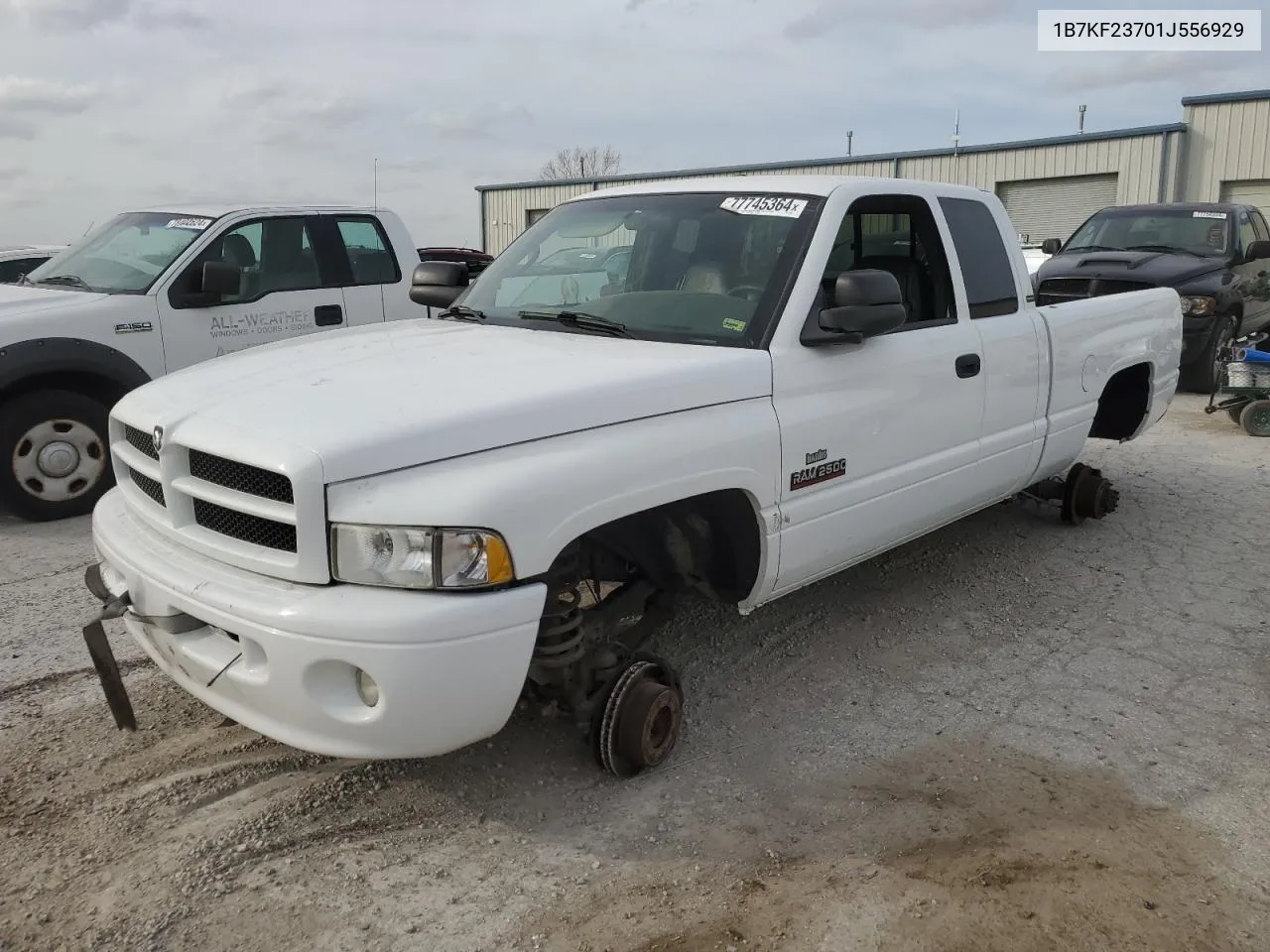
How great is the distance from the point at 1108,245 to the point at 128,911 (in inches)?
463

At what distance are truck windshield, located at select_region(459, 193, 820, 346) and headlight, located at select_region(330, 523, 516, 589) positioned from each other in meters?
1.29

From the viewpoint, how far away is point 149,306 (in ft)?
22.0

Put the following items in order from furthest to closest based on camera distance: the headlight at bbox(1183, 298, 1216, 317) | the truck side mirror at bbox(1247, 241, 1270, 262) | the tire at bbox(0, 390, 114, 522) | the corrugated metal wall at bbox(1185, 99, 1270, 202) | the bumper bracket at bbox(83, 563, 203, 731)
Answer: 1. the corrugated metal wall at bbox(1185, 99, 1270, 202)
2. the truck side mirror at bbox(1247, 241, 1270, 262)
3. the headlight at bbox(1183, 298, 1216, 317)
4. the tire at bbox(0, 390, 114, 522)
5. the bumper bracket at bbox(83, 563, 203, 731)

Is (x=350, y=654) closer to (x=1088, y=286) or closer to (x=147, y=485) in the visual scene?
(x=147, y=485)

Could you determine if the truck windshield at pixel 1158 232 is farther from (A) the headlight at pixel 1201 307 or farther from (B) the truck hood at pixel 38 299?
(B) the truck hood at pixel 38 299

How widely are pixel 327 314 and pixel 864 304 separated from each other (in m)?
4.90

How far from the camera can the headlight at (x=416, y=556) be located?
8.65 ft

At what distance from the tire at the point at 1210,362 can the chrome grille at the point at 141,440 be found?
9.69m

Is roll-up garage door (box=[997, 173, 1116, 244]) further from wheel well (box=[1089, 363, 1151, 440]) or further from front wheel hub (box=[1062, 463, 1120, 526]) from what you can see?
front wheel hub (box=[1062, 463, 1120, 526])

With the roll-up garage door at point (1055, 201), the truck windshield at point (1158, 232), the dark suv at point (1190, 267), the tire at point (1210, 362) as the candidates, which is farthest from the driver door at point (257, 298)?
the roll-up garage door at point (1055, 201)

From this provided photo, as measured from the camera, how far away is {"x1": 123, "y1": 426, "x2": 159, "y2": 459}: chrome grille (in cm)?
327

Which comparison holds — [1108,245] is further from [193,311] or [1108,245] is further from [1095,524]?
[193,311]

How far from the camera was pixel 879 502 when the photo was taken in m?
4.02

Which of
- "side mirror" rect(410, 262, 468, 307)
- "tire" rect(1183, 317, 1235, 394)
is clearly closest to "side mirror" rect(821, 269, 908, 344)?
"side mirror" rect(410, 262, 468, 307)
